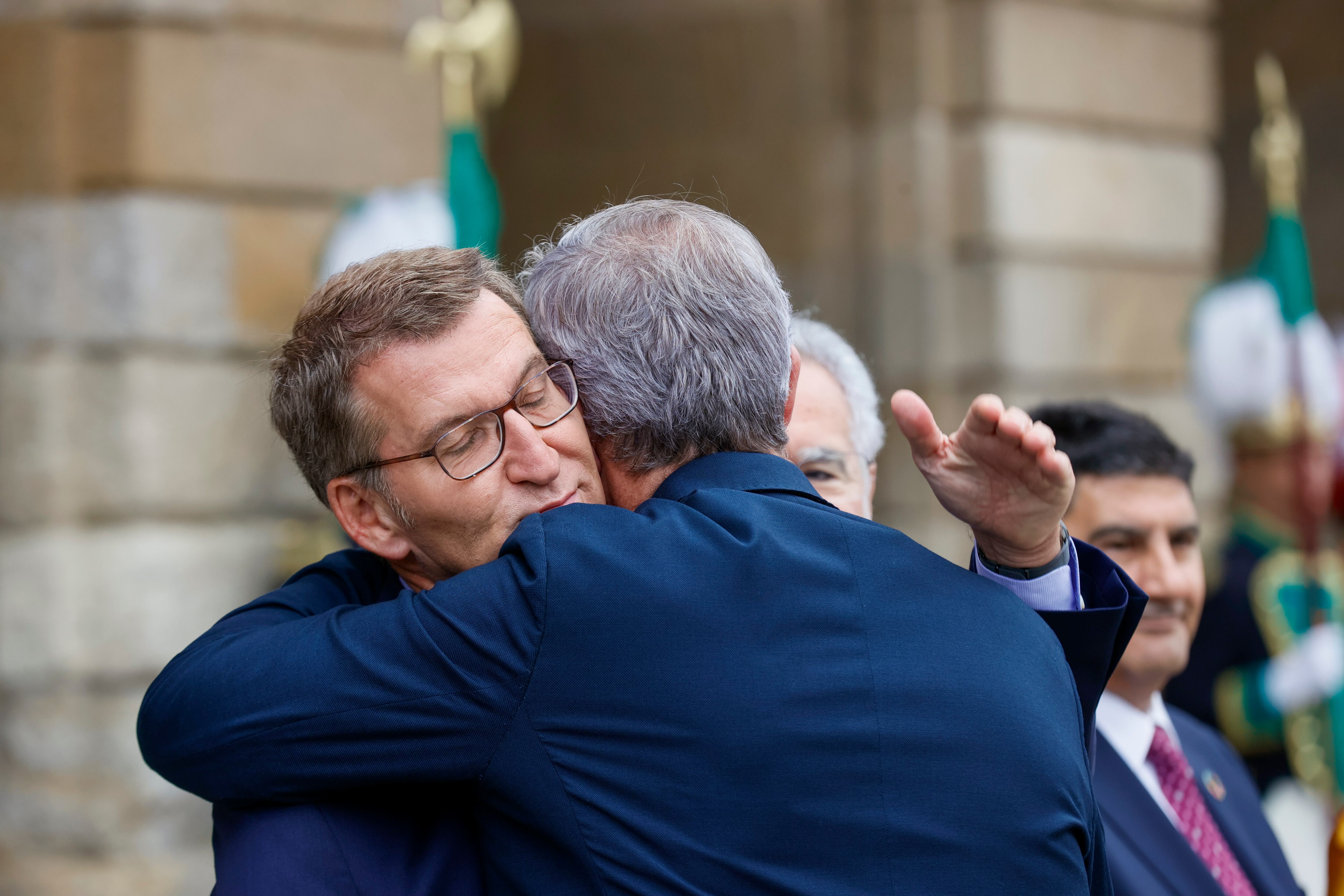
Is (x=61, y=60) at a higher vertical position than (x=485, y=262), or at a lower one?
higher

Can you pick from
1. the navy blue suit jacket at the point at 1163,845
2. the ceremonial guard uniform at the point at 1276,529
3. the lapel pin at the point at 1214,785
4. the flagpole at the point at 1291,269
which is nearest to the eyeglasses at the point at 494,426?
the navy blue suit jacket at the point at 1163,845

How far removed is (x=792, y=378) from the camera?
1651mm

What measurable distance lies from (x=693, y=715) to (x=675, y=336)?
1.36 ft

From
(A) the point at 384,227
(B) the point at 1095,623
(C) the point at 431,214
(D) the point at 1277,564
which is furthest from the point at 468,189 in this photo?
(B) the point at 1095,623

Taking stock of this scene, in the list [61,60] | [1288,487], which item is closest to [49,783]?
[61,60]

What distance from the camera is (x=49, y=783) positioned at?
3.70 meters

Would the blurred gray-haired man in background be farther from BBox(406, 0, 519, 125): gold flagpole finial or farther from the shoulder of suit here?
BBox(406, 0, 519, 125): gold flagpole finial

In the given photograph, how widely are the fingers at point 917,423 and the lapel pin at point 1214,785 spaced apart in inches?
50.0

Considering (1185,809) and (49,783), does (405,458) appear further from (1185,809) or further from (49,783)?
(49,783)

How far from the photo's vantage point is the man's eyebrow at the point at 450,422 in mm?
1565

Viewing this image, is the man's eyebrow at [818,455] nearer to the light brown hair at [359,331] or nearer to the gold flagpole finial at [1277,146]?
the light brown hair at [359,331]

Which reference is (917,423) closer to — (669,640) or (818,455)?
(669,640)

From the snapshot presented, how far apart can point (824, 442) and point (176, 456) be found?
2.14 meters

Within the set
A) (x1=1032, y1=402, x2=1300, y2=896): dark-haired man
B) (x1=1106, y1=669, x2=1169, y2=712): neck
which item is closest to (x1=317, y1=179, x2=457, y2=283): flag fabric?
(x1=1032, y1=402, x2=1300, y2=896): dark-haired man
